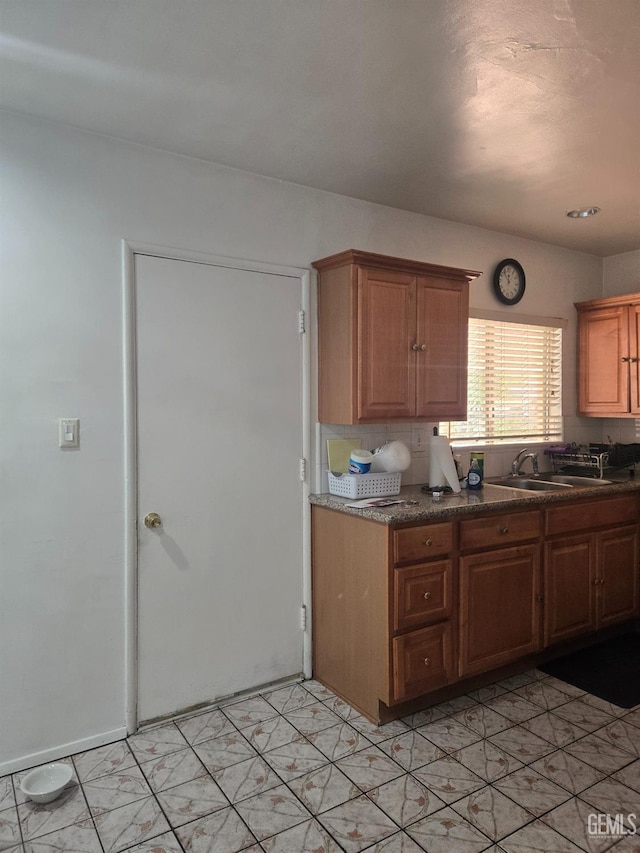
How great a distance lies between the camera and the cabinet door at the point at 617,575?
342cm

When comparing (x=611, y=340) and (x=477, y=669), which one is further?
(x=611, y=340)

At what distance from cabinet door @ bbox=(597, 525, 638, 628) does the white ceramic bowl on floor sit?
2842mm

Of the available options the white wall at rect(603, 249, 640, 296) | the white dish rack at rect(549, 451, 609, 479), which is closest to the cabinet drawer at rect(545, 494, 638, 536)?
the white dish rack at rect(549, 451, 609, 479)

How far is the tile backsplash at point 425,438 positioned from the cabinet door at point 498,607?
73 cm

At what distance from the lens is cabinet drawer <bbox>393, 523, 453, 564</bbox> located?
2559mm

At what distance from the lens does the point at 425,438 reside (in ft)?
11.5

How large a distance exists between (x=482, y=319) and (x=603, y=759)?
2452 millimetres

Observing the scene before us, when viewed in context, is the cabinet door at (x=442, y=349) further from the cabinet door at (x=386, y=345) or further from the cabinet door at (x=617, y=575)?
the cabinet door at (x=617, y=575)

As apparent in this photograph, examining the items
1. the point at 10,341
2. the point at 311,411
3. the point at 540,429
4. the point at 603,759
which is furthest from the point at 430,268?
the point at 603,759

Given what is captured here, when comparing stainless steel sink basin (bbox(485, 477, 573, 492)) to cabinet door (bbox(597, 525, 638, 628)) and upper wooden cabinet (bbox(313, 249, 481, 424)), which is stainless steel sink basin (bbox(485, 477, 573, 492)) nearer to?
cabinet door (bbox(597, 525, 638, 628))

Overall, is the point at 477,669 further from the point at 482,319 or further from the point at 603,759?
the point at 482,319

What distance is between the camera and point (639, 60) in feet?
6.33

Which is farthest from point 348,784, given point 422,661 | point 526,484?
point 526,484

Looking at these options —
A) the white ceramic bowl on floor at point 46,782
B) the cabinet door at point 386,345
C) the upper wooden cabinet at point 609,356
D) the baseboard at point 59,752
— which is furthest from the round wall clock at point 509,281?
the white ceramic bowl on floor at point 46,782
